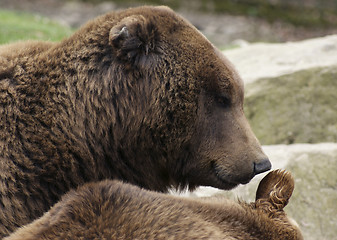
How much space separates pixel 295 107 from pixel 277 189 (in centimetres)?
395

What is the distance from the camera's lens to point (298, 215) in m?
4.93

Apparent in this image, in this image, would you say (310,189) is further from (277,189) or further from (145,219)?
(145,219)

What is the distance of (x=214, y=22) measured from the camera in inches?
760

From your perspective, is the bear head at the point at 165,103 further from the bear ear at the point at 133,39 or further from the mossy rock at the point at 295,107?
the mossy rock at the point at 295,107

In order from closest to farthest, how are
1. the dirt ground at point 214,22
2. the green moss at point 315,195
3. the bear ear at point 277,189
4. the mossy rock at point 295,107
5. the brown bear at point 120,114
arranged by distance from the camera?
the bear ear at point 277,189 < the brown bear at point 120,114 < the green moss at point 315,195 < the mossy rock at point 295,107 < the dirt ground at point 214,22

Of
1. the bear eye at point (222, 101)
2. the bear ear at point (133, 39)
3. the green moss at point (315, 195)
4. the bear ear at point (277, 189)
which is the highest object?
the bear ear at point (133, 39)

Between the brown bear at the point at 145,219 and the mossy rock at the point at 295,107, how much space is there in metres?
3.96

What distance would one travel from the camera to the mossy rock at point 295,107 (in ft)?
23.1

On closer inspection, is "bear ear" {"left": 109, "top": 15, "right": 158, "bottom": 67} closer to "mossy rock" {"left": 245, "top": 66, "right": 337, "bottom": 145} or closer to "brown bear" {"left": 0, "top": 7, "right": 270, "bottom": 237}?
"brown bear" {"left": 0, "top": 7, "right": 270, "bottom": 237}

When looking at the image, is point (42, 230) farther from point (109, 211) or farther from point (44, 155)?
point (44, 155)

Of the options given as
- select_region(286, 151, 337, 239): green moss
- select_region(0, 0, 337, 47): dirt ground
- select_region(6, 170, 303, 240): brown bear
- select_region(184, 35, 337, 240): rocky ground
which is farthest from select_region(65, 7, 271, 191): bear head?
select_region(0, 0, 337, 47): dirt ground

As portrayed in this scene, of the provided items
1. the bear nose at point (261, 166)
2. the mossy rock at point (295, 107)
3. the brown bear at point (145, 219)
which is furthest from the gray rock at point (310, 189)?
the brown bear at point (145, 219)

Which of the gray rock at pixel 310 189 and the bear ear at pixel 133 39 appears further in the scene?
the gray rock at pixel 310 189

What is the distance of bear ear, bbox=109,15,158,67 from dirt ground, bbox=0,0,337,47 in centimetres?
1335
